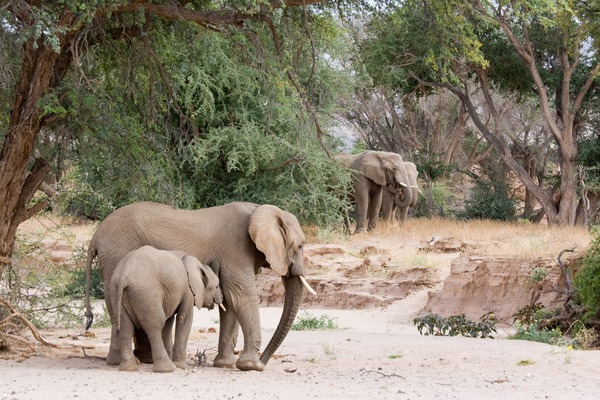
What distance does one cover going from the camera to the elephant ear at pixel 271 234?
10766 mm

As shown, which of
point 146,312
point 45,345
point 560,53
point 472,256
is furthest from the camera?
point 560,53

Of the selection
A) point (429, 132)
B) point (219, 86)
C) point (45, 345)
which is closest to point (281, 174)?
point (219, 86)

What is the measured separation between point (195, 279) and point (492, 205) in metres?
24.2

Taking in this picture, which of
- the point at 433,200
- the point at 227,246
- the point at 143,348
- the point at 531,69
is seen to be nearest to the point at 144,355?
the point at 143,348

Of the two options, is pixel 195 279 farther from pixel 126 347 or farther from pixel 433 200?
pixel 433 200

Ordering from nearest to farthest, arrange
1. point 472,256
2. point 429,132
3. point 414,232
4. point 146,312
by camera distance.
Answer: point 146,312 → point 472,256 → point 414,232 → point 429,132

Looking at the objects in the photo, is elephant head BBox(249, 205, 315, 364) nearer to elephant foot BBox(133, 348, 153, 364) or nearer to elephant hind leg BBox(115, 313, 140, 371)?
elephant foot BBox(133, 348, 153, 364)

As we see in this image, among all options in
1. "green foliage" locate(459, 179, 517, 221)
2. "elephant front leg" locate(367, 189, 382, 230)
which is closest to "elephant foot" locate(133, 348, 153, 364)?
"elephant front leg" locate(367, 189, 382, 230)

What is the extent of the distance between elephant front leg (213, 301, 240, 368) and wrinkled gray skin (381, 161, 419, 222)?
17466 mm

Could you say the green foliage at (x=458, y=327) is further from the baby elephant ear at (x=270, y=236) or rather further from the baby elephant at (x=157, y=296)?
the baby elephant at (x=157, y=296)

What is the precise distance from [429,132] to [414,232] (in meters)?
21.5

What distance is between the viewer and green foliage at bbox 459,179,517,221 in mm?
33594

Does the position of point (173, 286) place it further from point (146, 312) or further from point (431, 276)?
point (431, 276)

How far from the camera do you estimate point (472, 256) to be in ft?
59.4
